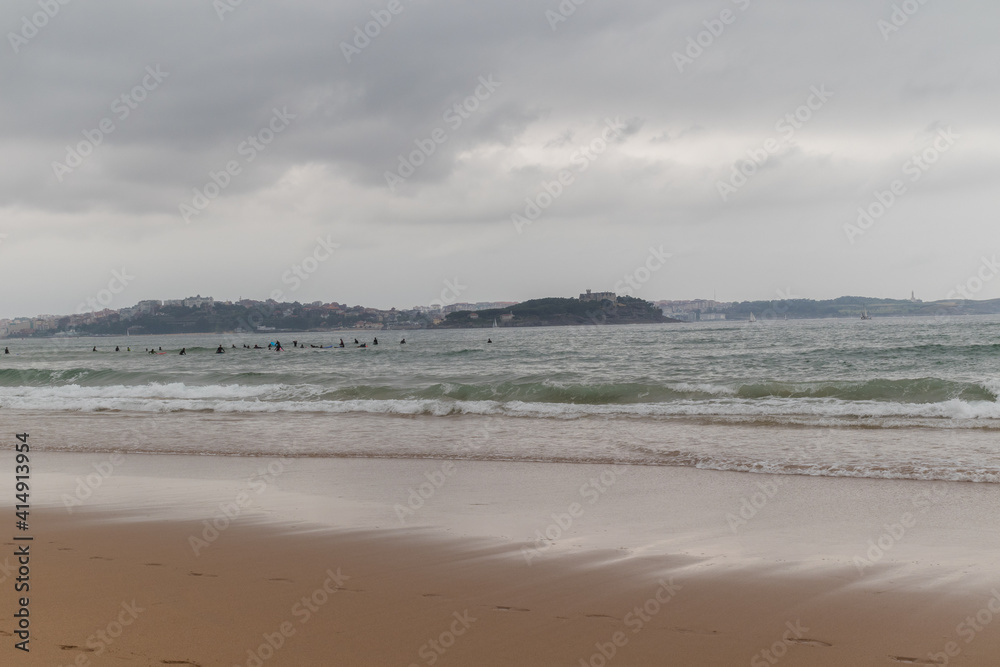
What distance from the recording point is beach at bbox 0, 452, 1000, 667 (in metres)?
3.93

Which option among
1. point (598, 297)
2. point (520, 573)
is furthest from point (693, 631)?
point (598, 297)

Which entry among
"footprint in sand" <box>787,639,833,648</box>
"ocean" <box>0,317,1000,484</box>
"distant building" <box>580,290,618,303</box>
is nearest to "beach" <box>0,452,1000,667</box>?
"footprint in sand" <box>787,639,833,648</box>

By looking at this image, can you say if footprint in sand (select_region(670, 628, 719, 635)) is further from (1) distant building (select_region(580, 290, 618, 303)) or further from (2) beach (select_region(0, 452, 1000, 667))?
(1) distant building (select_region(580, 290, 618, 303))

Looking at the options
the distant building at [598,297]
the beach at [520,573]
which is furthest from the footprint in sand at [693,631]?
the distant building at [598,297]

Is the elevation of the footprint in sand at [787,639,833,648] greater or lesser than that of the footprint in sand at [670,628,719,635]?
lesser

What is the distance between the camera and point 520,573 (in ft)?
17.1

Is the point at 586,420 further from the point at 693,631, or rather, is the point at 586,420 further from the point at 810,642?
the point at 810,642

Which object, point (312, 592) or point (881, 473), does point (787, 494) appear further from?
point (312, 592)

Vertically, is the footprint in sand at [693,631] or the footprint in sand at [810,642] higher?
the footprint in sand at [693,631]

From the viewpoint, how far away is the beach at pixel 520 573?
3.93 meters

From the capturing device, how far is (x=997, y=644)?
3.96m

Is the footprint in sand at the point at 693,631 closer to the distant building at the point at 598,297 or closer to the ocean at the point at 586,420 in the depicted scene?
the ocean at the point at 586,420

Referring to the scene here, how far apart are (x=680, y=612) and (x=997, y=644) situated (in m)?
1.81

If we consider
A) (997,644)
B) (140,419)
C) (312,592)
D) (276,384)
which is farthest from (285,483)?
(276,384)
